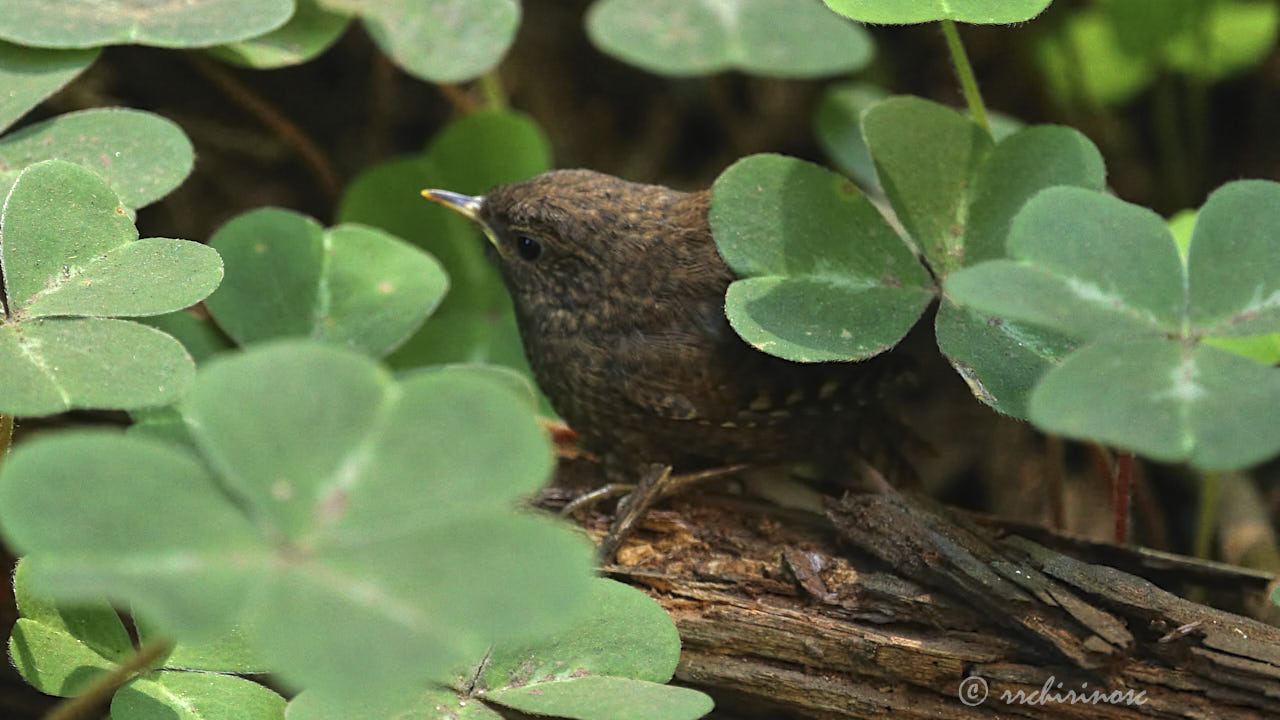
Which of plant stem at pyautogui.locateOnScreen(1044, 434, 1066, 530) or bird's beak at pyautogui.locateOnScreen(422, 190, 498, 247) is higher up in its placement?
bird's beak at pyautogui.locateOnScreen(422, 190, 498, 247)

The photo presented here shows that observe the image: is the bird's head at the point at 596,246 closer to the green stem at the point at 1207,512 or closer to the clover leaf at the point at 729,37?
the clover leaf at the point at 729,37

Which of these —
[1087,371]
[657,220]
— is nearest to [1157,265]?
[1087,371]

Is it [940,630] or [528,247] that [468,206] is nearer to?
[528,247]

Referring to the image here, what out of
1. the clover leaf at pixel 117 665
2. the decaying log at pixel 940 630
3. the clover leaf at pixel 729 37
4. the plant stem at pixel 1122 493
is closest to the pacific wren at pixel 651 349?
the decaying log at pixel 940 630

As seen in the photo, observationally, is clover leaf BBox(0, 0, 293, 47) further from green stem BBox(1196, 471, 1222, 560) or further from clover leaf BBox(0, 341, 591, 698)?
green stem BBox(1196, 471, 1222, 560)

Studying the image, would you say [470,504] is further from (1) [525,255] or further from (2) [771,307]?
(1) [525,255]

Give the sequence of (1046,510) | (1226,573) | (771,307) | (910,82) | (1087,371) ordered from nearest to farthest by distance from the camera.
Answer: (1087,371), (771,307), (1226,573), (1046,510), (910,82)

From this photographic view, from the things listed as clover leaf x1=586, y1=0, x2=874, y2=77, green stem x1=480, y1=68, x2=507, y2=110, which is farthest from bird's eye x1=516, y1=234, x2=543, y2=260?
green stem x1=480, y1=68, x2=507, y2=110

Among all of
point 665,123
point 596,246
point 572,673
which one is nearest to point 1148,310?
point 572,673
